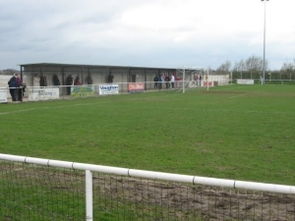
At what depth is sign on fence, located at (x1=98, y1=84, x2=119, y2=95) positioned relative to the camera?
39.6 metres

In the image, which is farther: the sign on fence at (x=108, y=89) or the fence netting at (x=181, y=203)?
the sign on fence at (x=108, y=89)

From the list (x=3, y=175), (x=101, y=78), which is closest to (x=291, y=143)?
(x=3, y=175)

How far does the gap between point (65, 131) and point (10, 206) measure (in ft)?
29.4

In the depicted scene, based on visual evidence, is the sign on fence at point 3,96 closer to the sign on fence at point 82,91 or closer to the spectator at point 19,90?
the spectator at point 19,90

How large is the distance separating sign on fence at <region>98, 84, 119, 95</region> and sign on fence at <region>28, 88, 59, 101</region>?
19.1 feet

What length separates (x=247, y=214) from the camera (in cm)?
538

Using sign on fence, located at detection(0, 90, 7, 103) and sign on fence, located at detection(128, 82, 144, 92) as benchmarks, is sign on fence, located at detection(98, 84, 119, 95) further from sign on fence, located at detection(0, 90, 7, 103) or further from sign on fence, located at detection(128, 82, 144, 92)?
sign on fence, located at detection(0, 90, 7, 103)

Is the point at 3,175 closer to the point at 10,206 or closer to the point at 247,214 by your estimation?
the point at 10,206

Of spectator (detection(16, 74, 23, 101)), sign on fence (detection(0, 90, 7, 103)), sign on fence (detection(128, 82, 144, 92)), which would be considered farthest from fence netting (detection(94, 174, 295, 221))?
sign on fence (detection(128, 82, 144, 92))

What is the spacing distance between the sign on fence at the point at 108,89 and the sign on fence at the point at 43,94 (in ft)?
19.1

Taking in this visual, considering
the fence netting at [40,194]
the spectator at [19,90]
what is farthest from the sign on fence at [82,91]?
the fence netting at [40,194]

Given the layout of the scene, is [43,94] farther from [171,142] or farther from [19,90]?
[171,142]

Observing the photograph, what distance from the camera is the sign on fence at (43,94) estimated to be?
1275 inches

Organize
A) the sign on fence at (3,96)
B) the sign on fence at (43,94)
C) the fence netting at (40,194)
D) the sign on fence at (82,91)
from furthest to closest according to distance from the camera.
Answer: the sign on fence at (82,91), the sign on fence at (43,94), the sign on fence at (3,96), the fence netting at (40,194)
